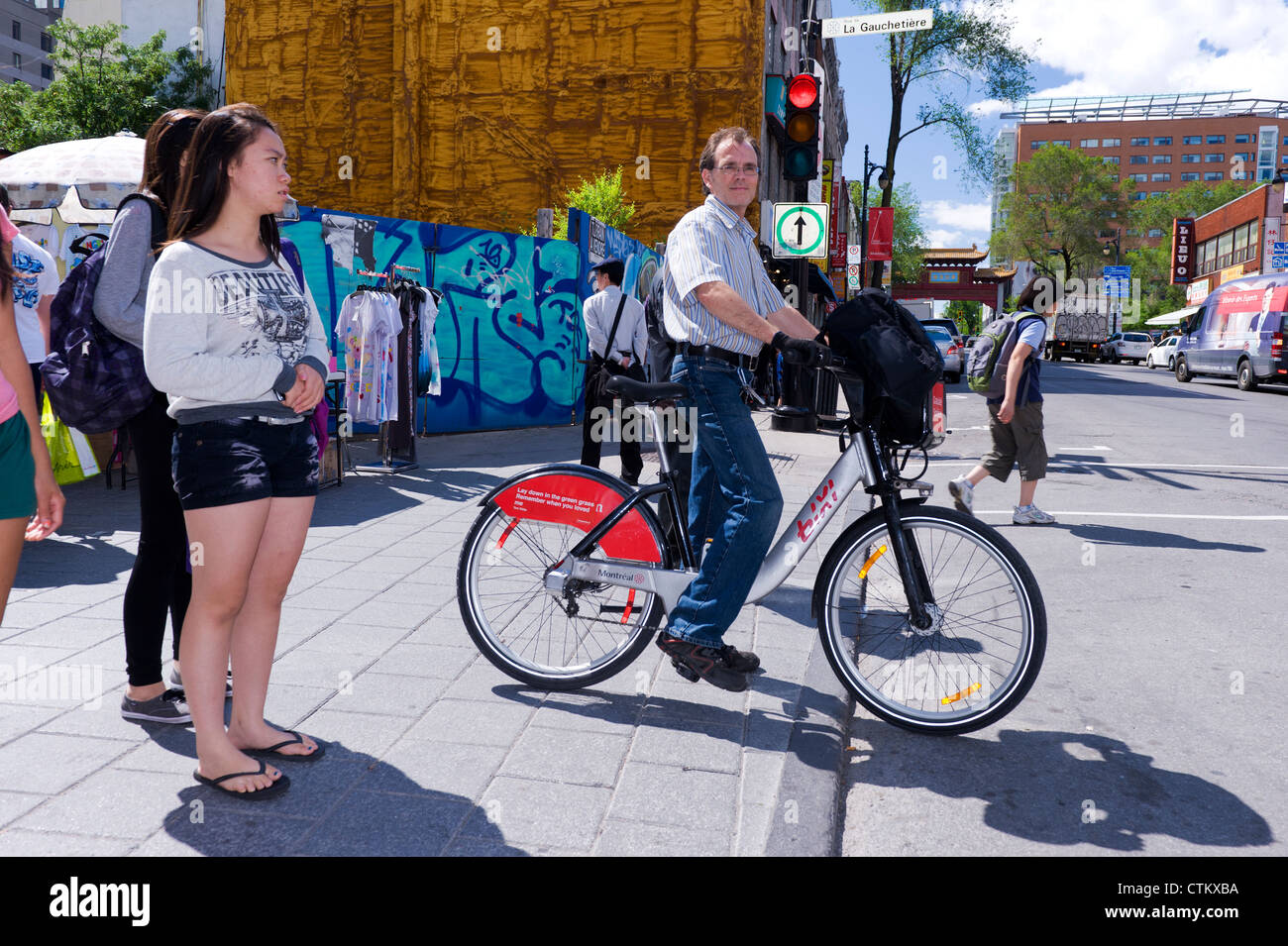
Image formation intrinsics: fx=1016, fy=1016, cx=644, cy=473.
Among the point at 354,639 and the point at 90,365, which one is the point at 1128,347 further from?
the point at 90,365

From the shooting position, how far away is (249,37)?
26.0 m

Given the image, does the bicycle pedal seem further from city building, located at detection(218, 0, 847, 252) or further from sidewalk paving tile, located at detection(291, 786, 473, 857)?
city building, located at detection(218, 0, 847, 252)

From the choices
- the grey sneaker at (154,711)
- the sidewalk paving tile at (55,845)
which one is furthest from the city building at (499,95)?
the sidewalk paving tile at (55,845)

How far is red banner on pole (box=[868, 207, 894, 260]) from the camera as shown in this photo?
2409cm

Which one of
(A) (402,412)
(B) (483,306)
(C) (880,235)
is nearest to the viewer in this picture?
(A) (402,412)

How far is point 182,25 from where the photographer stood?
32.5 m

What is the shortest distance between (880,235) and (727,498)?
894 inches

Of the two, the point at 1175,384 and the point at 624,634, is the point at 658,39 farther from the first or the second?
the point at 624,634

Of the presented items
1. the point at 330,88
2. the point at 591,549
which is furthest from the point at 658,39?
the point at 591,549

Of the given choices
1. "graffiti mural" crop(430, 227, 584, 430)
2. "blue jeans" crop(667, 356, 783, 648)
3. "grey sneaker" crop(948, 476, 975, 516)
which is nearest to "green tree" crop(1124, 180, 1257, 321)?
"graffiti mural" crop(430, 227, 584, 430)

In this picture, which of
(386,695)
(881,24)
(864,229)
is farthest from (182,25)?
(386,695)

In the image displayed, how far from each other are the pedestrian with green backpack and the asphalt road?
41cm

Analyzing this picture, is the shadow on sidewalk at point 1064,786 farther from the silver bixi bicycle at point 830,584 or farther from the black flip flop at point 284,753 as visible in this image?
the black flip flop at point 284,753

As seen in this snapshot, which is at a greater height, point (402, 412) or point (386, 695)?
point (402, 412)
